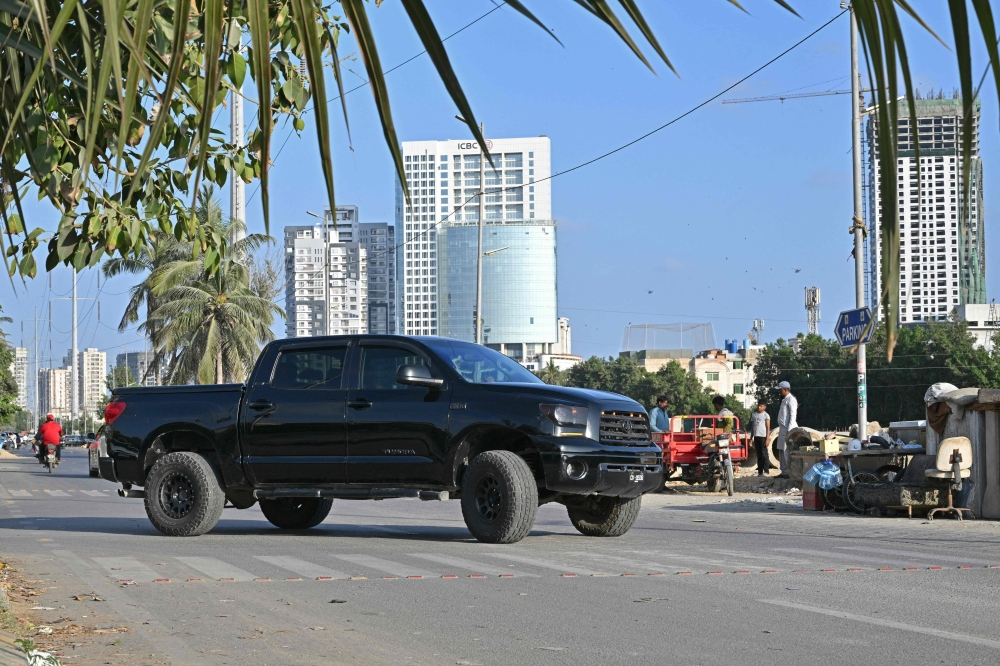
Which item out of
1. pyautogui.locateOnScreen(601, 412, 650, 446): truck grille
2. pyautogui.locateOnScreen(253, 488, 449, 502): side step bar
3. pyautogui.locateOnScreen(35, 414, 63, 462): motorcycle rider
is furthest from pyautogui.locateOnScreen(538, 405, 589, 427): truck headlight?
pyautogui.locateOnScreen(35, 414, 63, 462): motorcycle rider

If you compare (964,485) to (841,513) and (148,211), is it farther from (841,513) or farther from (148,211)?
(148,211)

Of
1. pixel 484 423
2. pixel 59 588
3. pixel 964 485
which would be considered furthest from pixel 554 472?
pixel 964 485

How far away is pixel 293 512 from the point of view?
45.4 ft

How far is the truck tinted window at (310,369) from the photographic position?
40.6ft

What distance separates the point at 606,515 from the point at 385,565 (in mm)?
3320

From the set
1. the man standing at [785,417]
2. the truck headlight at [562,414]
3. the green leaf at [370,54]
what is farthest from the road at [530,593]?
the man standing at [785,417]

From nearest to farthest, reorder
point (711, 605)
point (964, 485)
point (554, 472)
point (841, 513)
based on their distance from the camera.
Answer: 1. point (711, 605)
2. point (554, 472)
3. point (964, 485)
4. point (841, 513)

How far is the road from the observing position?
614 cm

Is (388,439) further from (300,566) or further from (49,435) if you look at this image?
(49,435)

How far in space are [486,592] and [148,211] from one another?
11.8 ft

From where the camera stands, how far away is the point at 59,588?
8.50 m

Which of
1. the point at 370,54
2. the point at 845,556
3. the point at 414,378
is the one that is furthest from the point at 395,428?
the point at 370,54

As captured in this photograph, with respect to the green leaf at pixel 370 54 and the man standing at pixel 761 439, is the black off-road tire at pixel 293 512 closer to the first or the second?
the man standing at pixel 761 439

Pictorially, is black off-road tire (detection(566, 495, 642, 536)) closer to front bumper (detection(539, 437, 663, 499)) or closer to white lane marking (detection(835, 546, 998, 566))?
front bumper (detection(539, 437, 663, 499))
